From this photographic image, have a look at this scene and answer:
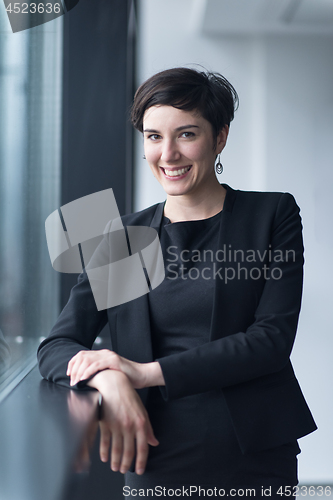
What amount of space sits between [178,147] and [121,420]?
690 millimetres

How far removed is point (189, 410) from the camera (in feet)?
3.68

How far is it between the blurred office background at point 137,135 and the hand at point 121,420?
66cm

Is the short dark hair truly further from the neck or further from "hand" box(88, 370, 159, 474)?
"hand" box(88, 370, 159, 474)

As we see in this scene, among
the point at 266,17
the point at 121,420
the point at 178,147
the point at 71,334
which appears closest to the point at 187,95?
the point at 178,147

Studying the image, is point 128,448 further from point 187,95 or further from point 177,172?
point 187,95

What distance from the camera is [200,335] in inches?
44.3

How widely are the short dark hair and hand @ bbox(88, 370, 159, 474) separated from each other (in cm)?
69

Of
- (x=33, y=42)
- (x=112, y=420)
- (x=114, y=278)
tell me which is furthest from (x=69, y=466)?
(x=33, y=42)

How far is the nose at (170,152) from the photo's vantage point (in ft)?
3.84

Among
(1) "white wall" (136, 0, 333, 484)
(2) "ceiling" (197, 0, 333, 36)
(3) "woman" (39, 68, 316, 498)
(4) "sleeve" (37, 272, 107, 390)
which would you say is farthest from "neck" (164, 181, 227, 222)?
(2) "ceiling" (197, 0, 333, 36)

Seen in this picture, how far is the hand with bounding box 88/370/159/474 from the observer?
96cm

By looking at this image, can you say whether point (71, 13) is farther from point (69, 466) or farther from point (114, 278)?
point (69, 466)

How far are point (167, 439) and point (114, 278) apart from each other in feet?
1.44

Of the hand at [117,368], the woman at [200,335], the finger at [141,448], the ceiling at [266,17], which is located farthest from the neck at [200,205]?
the ceiling at [266,17]
